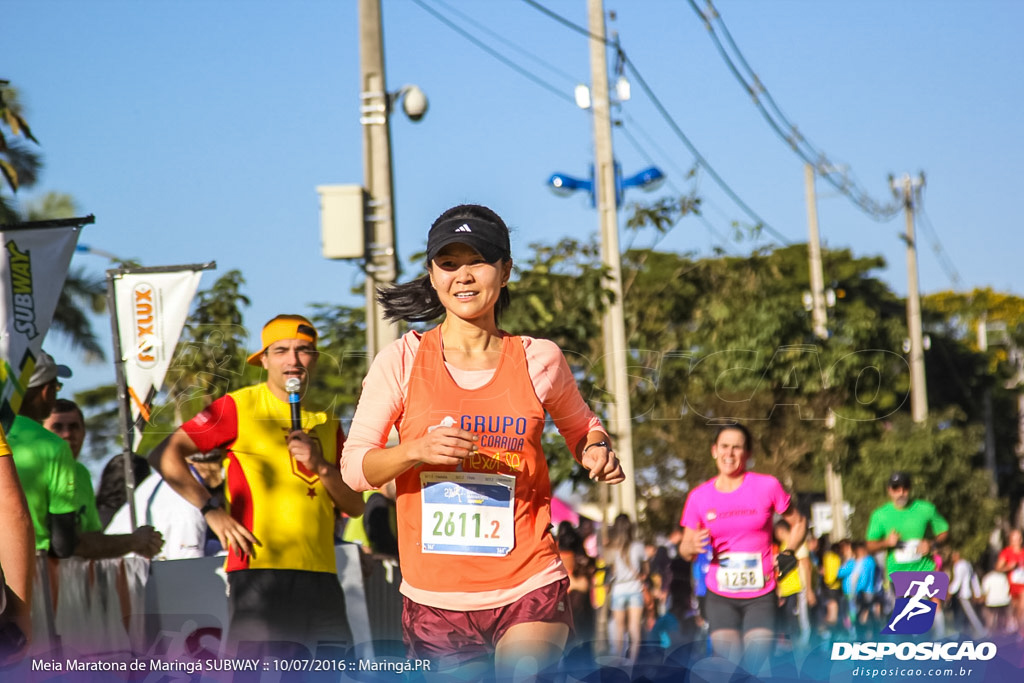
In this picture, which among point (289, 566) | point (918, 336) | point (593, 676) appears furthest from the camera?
point (918, 336)

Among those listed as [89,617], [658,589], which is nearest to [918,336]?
[658,589]

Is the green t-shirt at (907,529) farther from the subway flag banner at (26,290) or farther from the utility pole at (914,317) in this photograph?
the utility pole at (914,317)

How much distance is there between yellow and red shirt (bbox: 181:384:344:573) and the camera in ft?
17.7

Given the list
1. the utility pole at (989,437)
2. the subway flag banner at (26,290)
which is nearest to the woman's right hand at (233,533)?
the subway flag banner at (26,290)

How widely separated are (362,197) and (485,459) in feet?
14.7

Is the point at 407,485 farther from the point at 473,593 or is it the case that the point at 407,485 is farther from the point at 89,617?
the point at 89,617

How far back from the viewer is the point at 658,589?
14328mm

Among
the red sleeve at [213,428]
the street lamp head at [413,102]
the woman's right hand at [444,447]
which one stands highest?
the street lamp head at [413,102]

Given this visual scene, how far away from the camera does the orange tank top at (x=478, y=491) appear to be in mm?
3750

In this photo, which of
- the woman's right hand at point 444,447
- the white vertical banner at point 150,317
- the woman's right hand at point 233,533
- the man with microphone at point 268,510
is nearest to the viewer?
the woman's right hand at point 444,447

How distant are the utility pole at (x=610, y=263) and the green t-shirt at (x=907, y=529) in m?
3.45

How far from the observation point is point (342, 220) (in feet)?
26.1

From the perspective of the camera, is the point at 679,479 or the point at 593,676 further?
the point at 679,479

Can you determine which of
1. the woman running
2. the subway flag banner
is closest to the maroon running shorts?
the woman running
